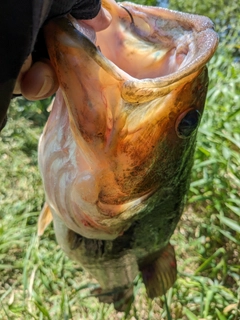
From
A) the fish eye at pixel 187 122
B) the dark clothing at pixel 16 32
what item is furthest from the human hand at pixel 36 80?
the fish eye at pixel 187 122

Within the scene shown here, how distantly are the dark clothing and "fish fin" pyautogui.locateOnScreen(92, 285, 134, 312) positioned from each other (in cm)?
118

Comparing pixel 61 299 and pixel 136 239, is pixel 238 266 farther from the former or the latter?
pixel 136 239

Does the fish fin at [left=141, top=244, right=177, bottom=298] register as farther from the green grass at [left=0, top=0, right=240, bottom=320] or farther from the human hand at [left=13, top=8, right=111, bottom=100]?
the human hand at [left=13, top=8, right=111, bottom=100]

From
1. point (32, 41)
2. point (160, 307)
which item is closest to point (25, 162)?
point (160, 307)

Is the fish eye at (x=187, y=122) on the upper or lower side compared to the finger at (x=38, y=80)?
lower

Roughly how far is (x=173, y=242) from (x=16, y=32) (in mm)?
1812

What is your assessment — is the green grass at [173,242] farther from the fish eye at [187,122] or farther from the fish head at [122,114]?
the fish eye at [187,122]

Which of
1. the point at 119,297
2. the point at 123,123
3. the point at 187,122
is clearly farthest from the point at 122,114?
the point at 119,297

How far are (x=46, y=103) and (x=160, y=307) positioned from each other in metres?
1.20

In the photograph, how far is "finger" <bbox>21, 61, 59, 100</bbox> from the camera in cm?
80

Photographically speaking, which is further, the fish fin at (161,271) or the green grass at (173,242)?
the green grass at (173,242)

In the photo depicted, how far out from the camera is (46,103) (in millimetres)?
2600

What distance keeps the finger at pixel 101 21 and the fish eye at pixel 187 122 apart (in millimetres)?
246

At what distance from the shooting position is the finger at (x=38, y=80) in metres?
0.80
